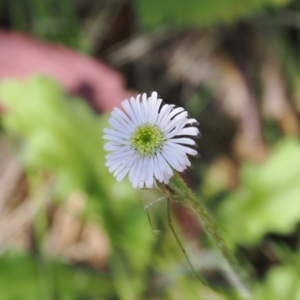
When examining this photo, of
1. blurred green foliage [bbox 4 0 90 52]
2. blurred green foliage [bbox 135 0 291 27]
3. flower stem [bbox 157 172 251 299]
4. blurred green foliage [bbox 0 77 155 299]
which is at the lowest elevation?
flower stem [bbox 157 172 251 299]

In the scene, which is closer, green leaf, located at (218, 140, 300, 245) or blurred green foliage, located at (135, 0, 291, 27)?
green leaf, located at (218, 140, 300, 245)

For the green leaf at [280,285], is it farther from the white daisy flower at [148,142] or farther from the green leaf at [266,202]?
the white daisy flower at [148,142]

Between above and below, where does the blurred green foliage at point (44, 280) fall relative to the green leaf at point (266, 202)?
above

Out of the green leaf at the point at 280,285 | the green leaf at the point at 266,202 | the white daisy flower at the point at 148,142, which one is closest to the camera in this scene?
the white daisy flower at the point at 148,142

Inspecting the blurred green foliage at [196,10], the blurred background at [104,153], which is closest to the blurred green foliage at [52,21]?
the blurred background at [104,153]

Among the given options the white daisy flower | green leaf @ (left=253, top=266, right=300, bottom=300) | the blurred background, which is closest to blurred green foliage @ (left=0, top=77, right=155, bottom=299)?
the blurred background

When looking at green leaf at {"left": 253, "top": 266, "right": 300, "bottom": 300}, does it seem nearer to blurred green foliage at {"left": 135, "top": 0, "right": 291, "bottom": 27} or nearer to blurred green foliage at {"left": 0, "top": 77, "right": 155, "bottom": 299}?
blurred green foliage at {"left": 0, "top": 77, "right": 155, "bottom": 299}

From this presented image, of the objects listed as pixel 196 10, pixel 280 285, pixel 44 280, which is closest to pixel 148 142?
pixel 280 285
